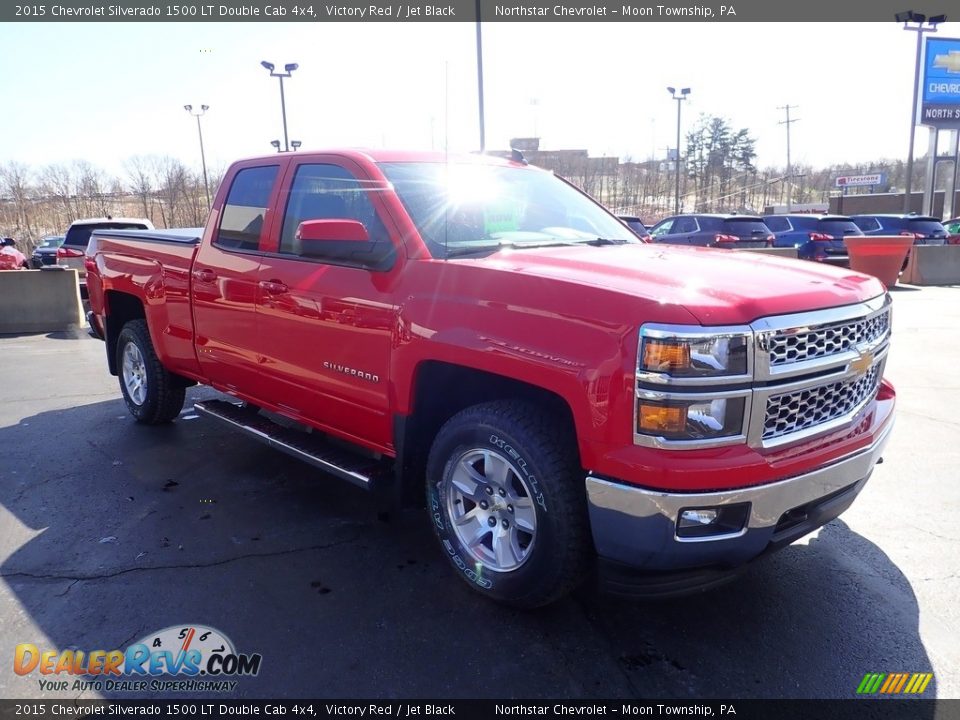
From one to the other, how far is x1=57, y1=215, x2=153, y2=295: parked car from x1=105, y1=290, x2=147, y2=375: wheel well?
302 inches

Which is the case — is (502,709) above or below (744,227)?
below

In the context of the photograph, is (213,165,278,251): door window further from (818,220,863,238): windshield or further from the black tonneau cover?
(818,220,863,238): windshield

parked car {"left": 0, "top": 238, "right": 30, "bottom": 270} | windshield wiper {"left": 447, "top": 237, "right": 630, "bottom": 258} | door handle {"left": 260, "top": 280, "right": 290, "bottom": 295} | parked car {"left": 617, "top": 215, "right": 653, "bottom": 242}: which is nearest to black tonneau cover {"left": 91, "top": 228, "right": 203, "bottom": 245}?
door handle {"left": 260, "top": 280, "right": 290, "bottom": 295}

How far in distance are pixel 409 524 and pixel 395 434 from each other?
89 centimetres

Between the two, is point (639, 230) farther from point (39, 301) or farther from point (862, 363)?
point (39, 301)

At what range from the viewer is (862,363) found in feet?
9.49

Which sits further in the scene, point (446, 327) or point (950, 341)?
point (950, 341)

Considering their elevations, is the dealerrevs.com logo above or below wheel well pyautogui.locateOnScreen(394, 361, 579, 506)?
below

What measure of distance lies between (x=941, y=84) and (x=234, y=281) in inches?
1530

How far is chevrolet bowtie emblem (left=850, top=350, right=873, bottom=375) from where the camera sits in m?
2.85

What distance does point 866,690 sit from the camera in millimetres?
2611

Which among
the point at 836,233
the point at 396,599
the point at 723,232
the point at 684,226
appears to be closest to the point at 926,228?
the point at 836,233

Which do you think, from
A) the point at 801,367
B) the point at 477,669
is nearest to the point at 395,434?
the point at 477,669

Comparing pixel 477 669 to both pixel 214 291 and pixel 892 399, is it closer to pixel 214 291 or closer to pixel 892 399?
pixel 892 399
